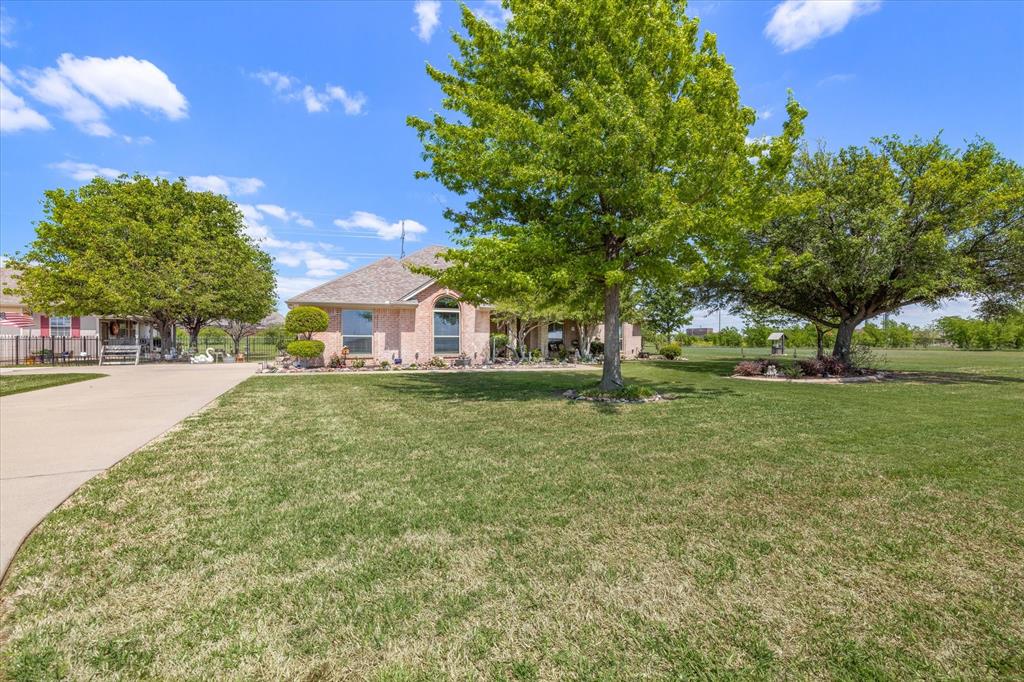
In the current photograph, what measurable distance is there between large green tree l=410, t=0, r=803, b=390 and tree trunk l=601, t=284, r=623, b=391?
56mm

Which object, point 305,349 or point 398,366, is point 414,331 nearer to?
point 398,366

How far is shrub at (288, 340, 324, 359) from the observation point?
21.1m

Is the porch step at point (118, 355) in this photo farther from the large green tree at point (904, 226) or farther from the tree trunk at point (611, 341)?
the large green tree at point (904, 226)

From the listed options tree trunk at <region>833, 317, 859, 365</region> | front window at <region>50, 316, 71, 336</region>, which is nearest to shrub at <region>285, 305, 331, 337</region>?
front window at <region>50, 316, 71, 336</region>

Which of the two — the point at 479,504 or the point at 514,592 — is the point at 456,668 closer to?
the point at 514,592

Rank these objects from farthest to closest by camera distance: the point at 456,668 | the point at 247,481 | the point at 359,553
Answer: the point at 247,481, the point at 359,553, the point at 456,668

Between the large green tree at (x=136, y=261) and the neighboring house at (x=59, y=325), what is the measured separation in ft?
7.63

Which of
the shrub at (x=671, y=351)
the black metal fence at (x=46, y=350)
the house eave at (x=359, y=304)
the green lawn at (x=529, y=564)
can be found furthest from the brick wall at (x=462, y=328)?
the black metal fence at (x=46, y=350)

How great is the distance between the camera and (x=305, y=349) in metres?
21.3

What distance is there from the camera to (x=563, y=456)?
20.3 ft

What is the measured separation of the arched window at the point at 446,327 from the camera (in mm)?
24625

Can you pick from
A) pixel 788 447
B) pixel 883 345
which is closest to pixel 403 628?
pixel 788 447

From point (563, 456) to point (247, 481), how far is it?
3825 millimetres

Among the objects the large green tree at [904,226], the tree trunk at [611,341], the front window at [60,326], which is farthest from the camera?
the front window at [60,326]
